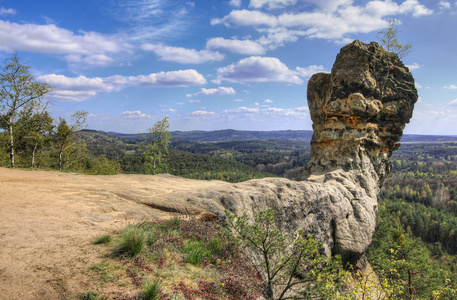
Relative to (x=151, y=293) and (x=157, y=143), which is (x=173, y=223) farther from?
(x=157, y=143)

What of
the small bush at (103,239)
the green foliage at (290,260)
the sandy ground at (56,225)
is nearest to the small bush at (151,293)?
the sandy ground at (56,225)

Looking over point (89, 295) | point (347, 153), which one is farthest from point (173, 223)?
point (347, 153)

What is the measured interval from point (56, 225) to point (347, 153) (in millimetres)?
19516

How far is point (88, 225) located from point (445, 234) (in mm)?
116487

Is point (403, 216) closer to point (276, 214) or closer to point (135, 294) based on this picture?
point (276, 214)

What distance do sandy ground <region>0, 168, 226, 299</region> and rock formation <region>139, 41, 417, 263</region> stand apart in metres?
4.37

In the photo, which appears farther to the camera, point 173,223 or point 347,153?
point 347,153

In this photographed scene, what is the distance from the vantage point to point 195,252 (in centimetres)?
804

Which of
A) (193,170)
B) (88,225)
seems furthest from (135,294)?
(193,170)

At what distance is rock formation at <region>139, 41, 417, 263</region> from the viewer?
13.4 m

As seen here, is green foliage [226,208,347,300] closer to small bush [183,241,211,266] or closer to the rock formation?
small bush [183,241,211,266]

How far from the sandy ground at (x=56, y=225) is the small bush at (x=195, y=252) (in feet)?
7.40

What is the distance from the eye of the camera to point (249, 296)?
6.98 m

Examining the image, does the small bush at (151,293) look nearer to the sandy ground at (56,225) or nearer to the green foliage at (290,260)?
the sandy ground at (56,225)
